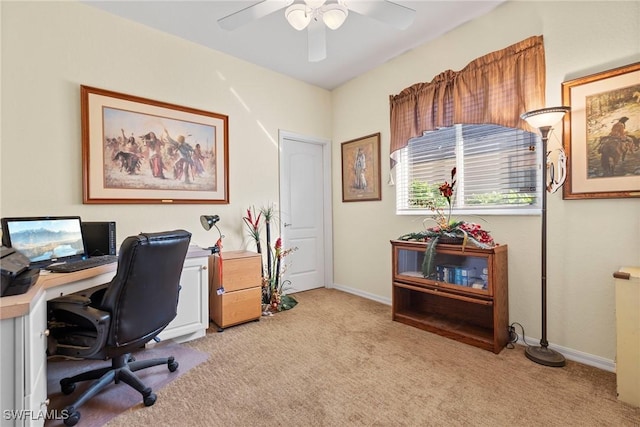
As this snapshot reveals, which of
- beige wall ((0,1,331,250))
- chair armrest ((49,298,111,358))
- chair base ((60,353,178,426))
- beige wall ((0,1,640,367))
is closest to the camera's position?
chair armrest ((49,298,111,358))

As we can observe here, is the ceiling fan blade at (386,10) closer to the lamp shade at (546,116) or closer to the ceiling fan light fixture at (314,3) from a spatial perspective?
the ceiling fan light fixture at (314,3)

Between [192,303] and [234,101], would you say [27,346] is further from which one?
[234,101]

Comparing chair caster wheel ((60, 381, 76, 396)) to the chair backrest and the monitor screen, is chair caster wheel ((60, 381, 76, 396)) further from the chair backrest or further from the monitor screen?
the monitor screen

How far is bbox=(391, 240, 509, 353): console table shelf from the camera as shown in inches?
91.4

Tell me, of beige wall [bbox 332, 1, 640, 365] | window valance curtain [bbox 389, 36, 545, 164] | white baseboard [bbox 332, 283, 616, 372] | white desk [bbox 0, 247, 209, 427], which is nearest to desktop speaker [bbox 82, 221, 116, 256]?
white desk [bbox 0, 247, 209, 427]

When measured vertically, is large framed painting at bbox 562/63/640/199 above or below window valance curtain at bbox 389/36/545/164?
below

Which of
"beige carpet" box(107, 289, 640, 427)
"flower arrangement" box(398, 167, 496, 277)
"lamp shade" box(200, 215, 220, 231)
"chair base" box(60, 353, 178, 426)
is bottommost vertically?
"beige carpet" box(107, 289, 640, 427)

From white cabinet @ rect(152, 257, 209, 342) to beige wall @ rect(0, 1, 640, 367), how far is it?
60 centimetres

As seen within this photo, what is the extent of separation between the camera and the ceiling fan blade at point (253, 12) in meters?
1.92

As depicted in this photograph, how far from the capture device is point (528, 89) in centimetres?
232

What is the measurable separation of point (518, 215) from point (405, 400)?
174 centimetres

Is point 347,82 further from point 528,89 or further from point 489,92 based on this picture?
point 528,89

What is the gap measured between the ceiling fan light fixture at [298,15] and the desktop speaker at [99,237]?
2109mm

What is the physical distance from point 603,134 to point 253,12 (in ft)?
8.38
